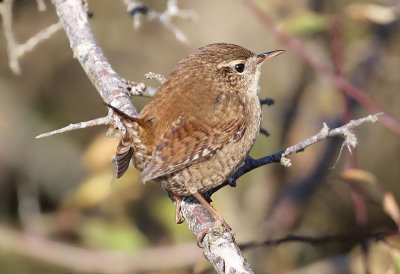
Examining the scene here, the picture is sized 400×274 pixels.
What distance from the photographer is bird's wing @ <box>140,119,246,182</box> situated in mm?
Result: 2500

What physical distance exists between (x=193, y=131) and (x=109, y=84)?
543mm

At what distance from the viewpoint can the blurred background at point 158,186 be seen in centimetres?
423

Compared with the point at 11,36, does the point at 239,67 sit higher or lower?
lower

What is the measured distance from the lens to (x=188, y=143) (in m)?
2.64

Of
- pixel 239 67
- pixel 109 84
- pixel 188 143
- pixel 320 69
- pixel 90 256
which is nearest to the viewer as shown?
pixel 188 143

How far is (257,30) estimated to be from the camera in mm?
6371

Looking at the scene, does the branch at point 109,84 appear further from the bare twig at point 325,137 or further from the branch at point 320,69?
the branch at point 320,69

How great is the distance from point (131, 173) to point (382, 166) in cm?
340

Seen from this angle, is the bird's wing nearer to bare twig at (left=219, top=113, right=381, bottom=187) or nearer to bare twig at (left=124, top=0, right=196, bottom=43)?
bare twig at (left=219, top=113, right=381, bottom=187)

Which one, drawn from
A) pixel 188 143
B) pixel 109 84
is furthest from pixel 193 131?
pixel 109 84

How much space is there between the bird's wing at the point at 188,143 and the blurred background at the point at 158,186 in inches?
52.7

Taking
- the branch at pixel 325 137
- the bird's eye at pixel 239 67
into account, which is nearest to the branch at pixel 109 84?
the branch at pixel 325 137

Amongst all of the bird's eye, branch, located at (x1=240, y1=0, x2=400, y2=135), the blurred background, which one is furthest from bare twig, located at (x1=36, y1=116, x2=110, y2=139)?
branch, located at (x1=240, y1=0, x2=400, y2=135)

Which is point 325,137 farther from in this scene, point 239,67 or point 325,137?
point 239,67
